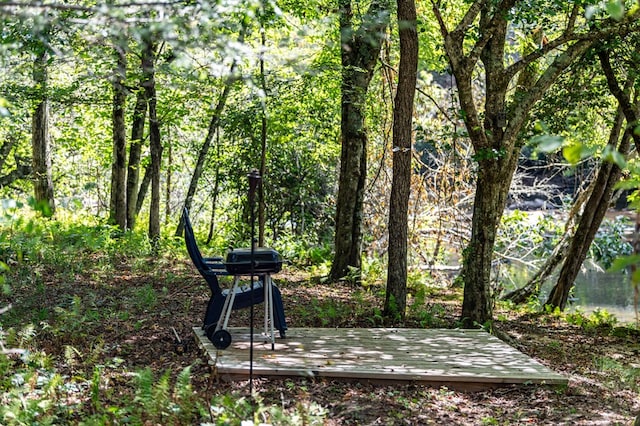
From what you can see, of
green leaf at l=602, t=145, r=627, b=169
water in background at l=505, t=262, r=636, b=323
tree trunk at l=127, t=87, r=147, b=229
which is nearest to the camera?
green leaf at l=602, t=145, r=627, b=169

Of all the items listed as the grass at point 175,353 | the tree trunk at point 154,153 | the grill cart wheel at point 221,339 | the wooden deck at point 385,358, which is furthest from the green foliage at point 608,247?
the grill cart wheel at point 221,339

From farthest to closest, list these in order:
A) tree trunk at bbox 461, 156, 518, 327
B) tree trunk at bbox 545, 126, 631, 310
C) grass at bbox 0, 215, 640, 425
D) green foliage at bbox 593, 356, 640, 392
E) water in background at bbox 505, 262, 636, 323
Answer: water in background at bbox 505, 262, 636, 323, tree trunk at bbox 545, 126, 631, 310, tree trunk at bbox 461, 156, 518, 327, green foliage at bbox 593, 356, 640, 392, grass at bbox 0, 215, 640, 425

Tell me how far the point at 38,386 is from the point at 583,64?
872cm

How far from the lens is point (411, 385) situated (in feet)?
22.1

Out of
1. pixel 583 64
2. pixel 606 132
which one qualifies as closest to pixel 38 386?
pixel 583 64

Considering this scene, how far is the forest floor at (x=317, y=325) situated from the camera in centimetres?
607

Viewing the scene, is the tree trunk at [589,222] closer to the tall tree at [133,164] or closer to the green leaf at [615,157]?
the tall tree at [133,164]

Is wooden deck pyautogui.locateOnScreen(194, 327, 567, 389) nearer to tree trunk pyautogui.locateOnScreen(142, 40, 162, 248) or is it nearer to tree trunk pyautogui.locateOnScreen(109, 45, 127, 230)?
tree trunk pyautogui.locateOnScreen(142, 40, 162, 248)

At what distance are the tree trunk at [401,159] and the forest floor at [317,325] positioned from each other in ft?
1.97

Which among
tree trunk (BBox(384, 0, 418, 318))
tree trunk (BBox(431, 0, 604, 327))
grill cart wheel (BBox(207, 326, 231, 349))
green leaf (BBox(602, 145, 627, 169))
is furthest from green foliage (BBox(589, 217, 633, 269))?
green leaf (BBox(602, 145, 627, 169))

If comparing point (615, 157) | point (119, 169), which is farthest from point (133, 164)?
point (615, 157)

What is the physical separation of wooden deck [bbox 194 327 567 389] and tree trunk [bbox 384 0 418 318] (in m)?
0.93

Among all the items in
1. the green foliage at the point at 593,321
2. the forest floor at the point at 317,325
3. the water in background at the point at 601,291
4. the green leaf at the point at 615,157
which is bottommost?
the water in background at the point at 601,291

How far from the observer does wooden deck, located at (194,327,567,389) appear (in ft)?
22.0
